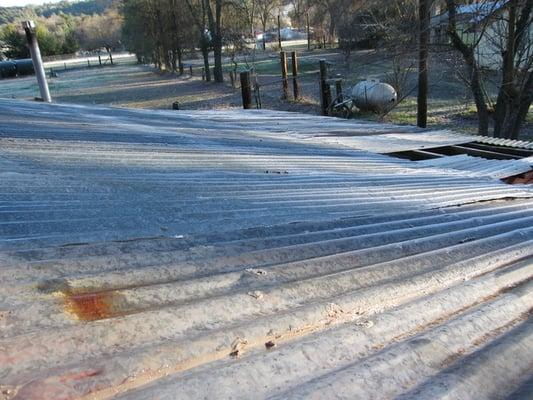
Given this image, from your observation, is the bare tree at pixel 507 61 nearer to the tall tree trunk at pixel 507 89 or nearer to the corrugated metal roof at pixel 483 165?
the tall tree trunk at pixel 507 89

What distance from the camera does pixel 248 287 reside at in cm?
203

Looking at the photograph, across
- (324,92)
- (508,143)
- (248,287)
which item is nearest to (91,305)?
(248,287)

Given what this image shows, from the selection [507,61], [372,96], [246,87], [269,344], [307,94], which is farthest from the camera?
[307,94]

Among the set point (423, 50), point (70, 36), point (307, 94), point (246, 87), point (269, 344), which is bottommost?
point (307, 94)

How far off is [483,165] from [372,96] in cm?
1393

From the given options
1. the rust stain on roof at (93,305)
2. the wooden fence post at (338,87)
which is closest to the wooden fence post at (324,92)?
the wooden fence post at (338,87)

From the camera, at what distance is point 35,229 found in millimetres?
2453

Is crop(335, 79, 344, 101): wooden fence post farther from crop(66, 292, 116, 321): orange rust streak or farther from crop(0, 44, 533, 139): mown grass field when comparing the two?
crop(66, 292, 116, 321): orange rust streak

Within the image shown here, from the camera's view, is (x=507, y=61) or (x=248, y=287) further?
(x=507, y=61)

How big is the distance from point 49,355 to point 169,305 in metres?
0.46

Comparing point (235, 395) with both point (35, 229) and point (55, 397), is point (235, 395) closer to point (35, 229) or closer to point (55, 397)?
point (55, 397)

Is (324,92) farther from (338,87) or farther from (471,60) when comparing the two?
(471,60)

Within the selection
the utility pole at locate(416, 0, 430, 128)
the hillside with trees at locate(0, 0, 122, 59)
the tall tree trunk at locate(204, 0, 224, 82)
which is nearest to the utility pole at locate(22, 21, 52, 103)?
the utility pole at locate(416, 0, 430, 128)

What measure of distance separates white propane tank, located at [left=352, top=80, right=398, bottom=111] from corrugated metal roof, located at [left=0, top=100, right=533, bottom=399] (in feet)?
51.7
